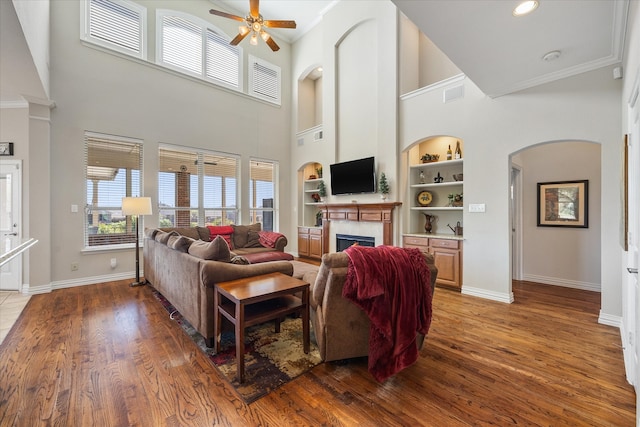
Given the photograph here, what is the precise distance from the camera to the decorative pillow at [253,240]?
5500 millimetres

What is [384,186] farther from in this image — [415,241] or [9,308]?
[9,308]

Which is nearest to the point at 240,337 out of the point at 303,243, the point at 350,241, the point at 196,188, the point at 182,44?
the point at 350,241

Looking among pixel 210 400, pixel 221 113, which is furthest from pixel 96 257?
pixel 210 400

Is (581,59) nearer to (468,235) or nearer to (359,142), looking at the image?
(468,235)

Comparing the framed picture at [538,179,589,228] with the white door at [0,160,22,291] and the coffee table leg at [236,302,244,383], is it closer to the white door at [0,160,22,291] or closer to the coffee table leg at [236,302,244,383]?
the coffee table leg at [236,302,244,383]

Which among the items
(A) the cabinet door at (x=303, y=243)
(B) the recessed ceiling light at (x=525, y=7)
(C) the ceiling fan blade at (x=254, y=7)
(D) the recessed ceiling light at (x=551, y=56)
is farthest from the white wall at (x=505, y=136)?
(A) the cabinet door at (x=303, y=243)

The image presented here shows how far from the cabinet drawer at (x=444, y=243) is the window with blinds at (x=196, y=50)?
5.61 m

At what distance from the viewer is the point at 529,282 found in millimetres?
4867

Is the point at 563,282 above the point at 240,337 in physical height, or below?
below

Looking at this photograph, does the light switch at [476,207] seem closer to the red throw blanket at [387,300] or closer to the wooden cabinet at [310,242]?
the red throw blanket at [387,300]

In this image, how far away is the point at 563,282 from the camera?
4.61 metres

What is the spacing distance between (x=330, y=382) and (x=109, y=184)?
516 cm

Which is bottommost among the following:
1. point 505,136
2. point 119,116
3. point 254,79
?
point 505,136

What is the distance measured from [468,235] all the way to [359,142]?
293 cm
